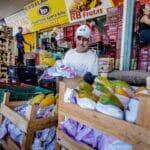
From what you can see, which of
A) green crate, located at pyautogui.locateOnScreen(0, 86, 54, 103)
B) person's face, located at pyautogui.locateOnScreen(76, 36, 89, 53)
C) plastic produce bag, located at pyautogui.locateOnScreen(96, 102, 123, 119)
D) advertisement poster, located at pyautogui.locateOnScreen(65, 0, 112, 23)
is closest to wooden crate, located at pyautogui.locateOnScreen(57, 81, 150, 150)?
plastic produce bag, located at pyautogui.locateOnScreen(96, 102, 123, 119)

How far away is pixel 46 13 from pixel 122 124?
238 inches

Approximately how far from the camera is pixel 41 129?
235 cm

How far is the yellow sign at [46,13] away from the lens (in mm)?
6516

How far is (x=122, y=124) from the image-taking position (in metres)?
1.44

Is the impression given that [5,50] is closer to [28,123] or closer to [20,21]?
[20,21]

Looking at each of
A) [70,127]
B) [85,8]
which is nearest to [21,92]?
[70,127]

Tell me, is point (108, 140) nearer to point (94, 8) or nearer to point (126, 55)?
point (126, 55)

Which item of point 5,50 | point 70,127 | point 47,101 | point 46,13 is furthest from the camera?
point 46,13

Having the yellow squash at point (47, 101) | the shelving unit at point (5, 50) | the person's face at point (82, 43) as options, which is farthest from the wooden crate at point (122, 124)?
the shelving unit at point (5, 50)

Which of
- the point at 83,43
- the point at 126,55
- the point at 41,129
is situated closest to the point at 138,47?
the point at 126,55

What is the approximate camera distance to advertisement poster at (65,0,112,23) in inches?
206

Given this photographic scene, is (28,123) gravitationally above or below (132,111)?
below

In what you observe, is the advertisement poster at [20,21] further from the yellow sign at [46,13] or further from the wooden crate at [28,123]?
the wooden crate at [28,123]

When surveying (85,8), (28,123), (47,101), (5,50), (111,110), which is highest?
(85,8)
